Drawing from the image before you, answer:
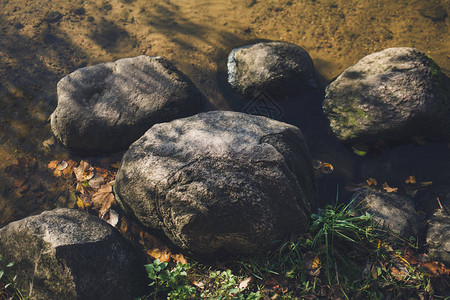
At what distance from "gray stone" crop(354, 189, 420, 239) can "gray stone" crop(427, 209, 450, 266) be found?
148mm

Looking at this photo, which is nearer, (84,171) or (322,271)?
(322,271)

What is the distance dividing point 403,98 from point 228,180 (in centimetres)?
262

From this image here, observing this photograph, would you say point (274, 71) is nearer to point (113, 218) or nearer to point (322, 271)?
point (322, 271)

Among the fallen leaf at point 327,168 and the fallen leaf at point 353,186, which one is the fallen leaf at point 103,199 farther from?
the fallen leaf at point 353,186

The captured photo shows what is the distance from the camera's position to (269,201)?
3.03 m

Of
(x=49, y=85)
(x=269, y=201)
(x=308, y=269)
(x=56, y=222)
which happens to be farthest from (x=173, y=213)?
(x=49, y=85)

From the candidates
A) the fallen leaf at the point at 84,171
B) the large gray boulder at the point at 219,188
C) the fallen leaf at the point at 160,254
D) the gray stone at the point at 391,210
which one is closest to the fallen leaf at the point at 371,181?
the gray stone at the point at 391,210

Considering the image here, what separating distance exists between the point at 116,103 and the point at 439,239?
13.9ft

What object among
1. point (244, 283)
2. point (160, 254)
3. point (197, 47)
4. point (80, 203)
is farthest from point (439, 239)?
point (197, 47)

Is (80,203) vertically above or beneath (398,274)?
beneath

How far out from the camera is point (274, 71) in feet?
14.9

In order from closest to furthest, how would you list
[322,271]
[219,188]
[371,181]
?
[219,188] → [322,271] → [371,181]

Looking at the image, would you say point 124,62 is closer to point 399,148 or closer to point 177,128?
point 177,128

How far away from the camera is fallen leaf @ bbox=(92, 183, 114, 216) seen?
4.03 m
